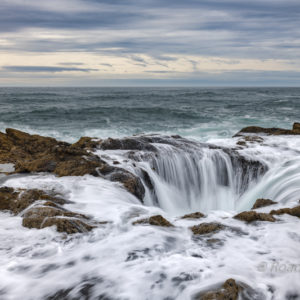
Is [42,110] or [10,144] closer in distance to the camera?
[10,144]

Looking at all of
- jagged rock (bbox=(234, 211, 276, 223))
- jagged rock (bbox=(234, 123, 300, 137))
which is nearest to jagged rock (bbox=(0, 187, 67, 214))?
jagged rock (bbox=(234, 211, 276, 223))

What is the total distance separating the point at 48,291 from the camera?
2771mm

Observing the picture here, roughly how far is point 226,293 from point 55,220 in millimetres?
2258

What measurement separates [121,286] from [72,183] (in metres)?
2.89

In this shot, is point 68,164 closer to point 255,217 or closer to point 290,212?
point 255,217

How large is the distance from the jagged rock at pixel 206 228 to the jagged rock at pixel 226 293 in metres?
1.24

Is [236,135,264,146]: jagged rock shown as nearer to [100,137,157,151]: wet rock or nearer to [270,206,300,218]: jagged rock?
[100,137,157,151]: wet rock

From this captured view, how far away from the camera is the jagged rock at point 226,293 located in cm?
248

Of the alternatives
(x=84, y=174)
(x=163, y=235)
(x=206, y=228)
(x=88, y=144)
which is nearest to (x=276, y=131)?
(x=88, y=144)

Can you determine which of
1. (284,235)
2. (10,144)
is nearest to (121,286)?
(284,235)

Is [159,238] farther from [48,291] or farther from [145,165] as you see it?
[145,165]

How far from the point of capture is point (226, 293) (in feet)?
8.25

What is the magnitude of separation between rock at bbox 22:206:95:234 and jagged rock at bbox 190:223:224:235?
52.9 inches

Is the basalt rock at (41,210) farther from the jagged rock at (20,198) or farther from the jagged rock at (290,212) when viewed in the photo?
the jagged rock at (290,212)
